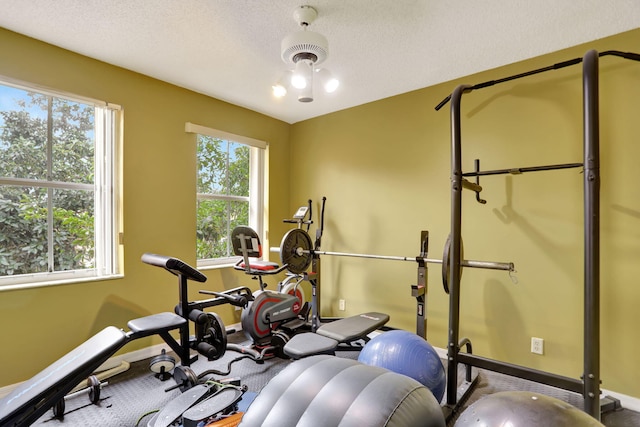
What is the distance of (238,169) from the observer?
3.83 m

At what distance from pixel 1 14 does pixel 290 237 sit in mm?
2560

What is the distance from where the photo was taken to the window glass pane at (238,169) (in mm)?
3750

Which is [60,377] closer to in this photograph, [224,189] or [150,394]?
[150,394]

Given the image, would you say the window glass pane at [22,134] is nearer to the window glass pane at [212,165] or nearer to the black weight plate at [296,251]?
the window glass pane at [212,165]

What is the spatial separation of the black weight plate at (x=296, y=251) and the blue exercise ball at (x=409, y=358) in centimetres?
142

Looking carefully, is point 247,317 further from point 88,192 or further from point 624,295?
point 624,295

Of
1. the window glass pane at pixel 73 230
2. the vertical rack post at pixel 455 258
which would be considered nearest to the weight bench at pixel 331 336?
the vertical rack post at pixel 455 258

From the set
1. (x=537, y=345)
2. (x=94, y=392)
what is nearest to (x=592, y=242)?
(x=537, y=345)

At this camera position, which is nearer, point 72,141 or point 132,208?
point 72,141

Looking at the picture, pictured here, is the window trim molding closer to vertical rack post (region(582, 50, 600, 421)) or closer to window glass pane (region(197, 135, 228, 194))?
window glass pane (region(197, 135, 228, 194))

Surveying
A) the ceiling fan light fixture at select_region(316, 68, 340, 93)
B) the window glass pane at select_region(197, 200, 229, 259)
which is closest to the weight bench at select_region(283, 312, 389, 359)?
the window glass pane at select_region(197, 200, 229, 259)

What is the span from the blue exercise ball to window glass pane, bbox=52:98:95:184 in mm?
2583

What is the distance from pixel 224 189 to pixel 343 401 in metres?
3.01

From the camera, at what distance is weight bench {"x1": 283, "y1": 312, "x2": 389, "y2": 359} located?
1917 mm
